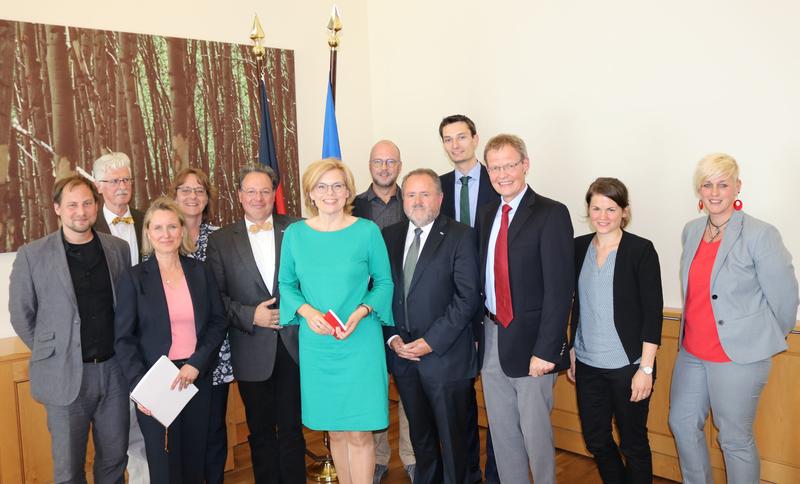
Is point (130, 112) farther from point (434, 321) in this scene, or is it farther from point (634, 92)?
point (634, 92)

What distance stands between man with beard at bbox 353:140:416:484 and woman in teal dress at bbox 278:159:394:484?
0.79 m

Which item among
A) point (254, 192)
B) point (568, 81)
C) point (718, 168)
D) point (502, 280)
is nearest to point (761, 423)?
point (718, 168)

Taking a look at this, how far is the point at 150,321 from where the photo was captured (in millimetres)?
2658

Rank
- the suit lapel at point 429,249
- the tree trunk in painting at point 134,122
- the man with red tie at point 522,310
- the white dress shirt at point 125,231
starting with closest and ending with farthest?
the man with red tie at point 522,310 < the suit lapel at point 429,249 < the white dress shirt at point 125,231 < the tree trunk in painting at point 134,122

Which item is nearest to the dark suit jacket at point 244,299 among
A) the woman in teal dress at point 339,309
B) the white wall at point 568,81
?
the woman in teal dress at point 339,309

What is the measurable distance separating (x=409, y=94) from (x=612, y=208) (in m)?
2.63

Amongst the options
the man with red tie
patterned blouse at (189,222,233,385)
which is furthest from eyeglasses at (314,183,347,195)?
patterned blouse at (189,222,233,385)

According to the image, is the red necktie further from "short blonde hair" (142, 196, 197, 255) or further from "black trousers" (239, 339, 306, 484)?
"short blonde hair" (142, 196, 197, 255)

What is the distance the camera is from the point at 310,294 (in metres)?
2.64

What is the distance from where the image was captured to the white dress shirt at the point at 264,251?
9.62 ft

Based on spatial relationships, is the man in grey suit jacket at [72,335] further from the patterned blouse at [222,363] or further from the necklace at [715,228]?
the necklace at [715,228]

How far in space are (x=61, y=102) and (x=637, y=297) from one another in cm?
331

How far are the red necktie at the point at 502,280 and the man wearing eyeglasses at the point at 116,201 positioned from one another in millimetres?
1757

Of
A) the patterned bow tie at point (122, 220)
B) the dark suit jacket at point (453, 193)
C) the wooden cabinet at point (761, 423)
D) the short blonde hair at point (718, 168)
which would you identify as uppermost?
the short blonde hair at point (718, 168)
